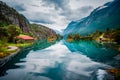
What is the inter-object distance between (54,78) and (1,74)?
12228 millimetres

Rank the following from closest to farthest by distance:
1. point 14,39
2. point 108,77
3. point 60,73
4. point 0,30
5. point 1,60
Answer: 1. point 108,77
2. point 60,73
3. point 1,60
4. point 0,30
5. point 14,39

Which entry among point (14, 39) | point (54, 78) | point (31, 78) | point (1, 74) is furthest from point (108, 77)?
point (14, 39)

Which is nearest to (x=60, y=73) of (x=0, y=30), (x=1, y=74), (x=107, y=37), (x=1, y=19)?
(x=1, y=74)

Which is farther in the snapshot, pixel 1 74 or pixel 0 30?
pixel 0 30

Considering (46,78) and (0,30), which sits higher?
(0,30)

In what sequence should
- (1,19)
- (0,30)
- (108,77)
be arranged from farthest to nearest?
(1,19), (0,30), (108,77)

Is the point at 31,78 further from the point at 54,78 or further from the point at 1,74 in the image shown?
the point at 1,74

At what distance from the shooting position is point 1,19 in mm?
197875

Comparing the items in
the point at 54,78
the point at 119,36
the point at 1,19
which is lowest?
the point at 54,78

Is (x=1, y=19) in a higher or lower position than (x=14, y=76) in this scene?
higher

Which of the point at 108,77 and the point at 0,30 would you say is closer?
the point at 108,77

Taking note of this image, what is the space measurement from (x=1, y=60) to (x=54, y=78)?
21.4 m

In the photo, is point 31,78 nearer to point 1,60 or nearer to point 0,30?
point 1,60

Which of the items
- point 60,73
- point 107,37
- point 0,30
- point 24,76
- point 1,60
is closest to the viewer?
point 24,76
